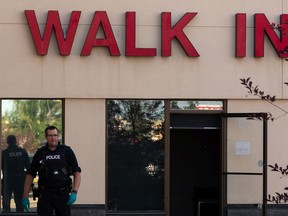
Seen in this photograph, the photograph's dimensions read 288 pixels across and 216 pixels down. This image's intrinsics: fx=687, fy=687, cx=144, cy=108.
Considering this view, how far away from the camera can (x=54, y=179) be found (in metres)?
9.62

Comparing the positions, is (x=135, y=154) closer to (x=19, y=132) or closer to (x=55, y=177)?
(x=19, y=132)

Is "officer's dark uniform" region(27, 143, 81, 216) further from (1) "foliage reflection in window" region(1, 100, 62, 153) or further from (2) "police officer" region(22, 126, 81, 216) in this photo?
(1) "foliage reflection in window" region(1, 100, 62, 153)

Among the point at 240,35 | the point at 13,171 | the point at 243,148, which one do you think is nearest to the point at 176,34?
the point at 240,35

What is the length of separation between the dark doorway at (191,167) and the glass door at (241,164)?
8.82 ft

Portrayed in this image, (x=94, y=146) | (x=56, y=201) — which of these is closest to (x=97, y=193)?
(x=94, y=146)

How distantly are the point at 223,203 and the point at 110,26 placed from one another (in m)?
3.86

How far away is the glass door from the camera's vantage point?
12.6 meters

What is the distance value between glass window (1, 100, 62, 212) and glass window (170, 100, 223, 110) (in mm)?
2128

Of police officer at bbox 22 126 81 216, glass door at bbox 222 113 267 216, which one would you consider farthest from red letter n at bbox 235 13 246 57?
police officer at bbox 22 126 81 216

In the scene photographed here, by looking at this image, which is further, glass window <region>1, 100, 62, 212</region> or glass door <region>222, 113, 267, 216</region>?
glass door <region>222, 113, 267, 216</region>

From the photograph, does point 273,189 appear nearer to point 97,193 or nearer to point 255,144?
point 255,144

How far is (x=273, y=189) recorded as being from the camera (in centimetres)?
1267

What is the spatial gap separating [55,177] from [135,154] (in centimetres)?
335

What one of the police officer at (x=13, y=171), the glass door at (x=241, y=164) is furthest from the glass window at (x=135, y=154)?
the police officer at (x=13, y=171)
